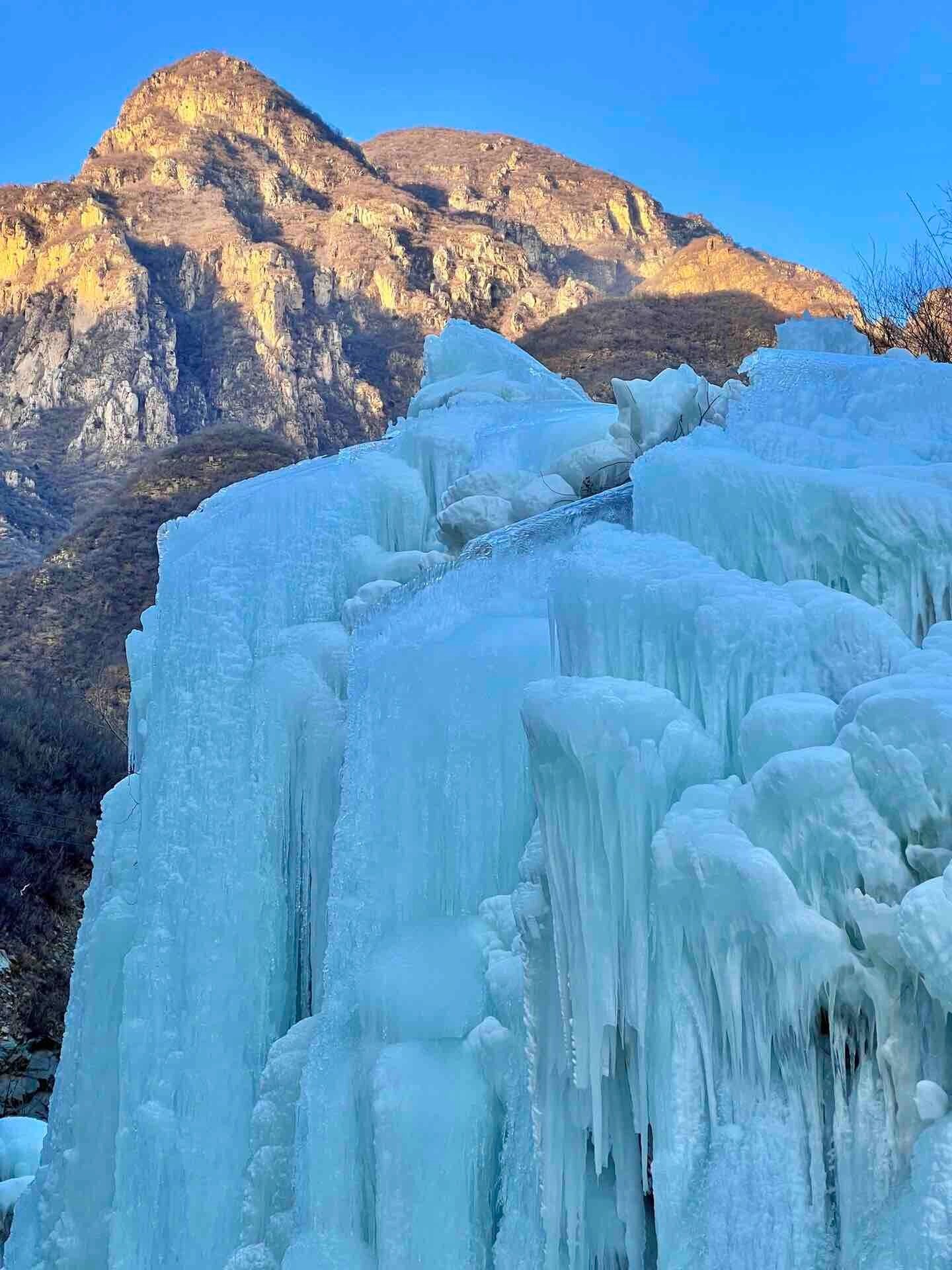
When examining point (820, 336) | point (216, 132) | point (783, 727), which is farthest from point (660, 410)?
point (216, 132)

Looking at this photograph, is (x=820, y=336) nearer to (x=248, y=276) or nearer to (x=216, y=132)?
(x=248, y=276)

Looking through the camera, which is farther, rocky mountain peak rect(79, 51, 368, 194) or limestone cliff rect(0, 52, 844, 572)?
rocky mountain peak rect(79, 51, 368, 194)

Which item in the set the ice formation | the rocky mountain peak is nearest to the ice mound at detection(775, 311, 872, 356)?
the ice formation

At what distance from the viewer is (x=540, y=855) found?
12.1 ft

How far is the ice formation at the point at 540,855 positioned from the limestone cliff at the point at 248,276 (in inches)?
1091

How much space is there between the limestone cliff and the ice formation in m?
27.7

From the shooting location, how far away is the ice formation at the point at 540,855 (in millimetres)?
2816

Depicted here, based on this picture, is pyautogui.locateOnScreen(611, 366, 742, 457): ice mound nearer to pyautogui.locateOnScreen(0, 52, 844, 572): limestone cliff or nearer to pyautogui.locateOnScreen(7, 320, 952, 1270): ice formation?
pyautogui.locateOnScreen(7, 320, 952, 1270): ice formation

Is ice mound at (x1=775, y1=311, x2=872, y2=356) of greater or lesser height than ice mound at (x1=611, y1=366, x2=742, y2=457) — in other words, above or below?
above

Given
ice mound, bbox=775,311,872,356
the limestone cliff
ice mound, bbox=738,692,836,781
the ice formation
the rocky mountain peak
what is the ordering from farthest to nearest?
the rocky mountain peak < the limestone cliff < ice mound, bbox=775,311,872,356 < ice mound, bbox=738,692,836,781 < the ice formation

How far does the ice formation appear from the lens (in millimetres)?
2816

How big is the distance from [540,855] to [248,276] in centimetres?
4783

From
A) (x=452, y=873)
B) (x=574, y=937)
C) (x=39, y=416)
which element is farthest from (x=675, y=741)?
(x=39, y=416)

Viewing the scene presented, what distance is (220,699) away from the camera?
5922 mm
